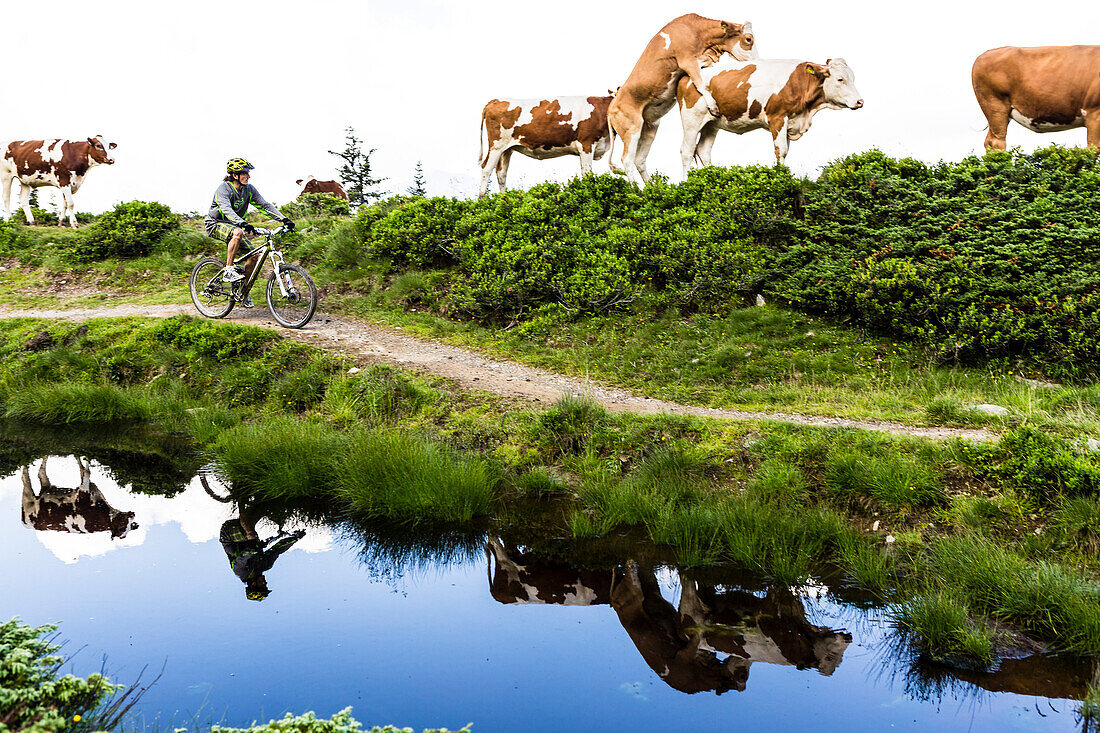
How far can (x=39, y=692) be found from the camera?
350 cm

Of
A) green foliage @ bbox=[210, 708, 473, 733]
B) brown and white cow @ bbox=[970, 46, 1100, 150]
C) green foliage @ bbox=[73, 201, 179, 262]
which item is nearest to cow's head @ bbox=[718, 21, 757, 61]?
brown and white cow @ bbox=[970, 46, 1100, 150]

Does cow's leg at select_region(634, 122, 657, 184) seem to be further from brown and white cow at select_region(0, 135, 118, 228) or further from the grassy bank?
brown and white cow at select_region(0, 135, 118, 228)

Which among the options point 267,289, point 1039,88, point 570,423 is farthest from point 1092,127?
point 267,289

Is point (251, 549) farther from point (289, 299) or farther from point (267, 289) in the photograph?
point (267, 289)

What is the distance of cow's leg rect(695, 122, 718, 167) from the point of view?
14.6 meters

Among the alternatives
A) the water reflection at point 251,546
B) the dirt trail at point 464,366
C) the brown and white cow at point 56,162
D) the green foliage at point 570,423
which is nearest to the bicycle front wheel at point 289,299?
the dirt trail at point 464,366

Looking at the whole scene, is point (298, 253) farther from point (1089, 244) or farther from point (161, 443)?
point (1089, 244)

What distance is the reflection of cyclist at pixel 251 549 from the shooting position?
247 inches

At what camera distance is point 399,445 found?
7.70m

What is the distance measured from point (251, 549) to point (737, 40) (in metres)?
12.3

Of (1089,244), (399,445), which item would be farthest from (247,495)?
(1089,244)

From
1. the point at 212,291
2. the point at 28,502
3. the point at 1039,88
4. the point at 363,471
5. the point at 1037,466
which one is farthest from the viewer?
A: the point at 212,291

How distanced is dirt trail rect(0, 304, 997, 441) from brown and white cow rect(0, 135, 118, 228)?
7.59m

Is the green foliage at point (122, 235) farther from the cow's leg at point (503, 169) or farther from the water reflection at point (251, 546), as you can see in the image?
the water reflection at point (251, 546)
